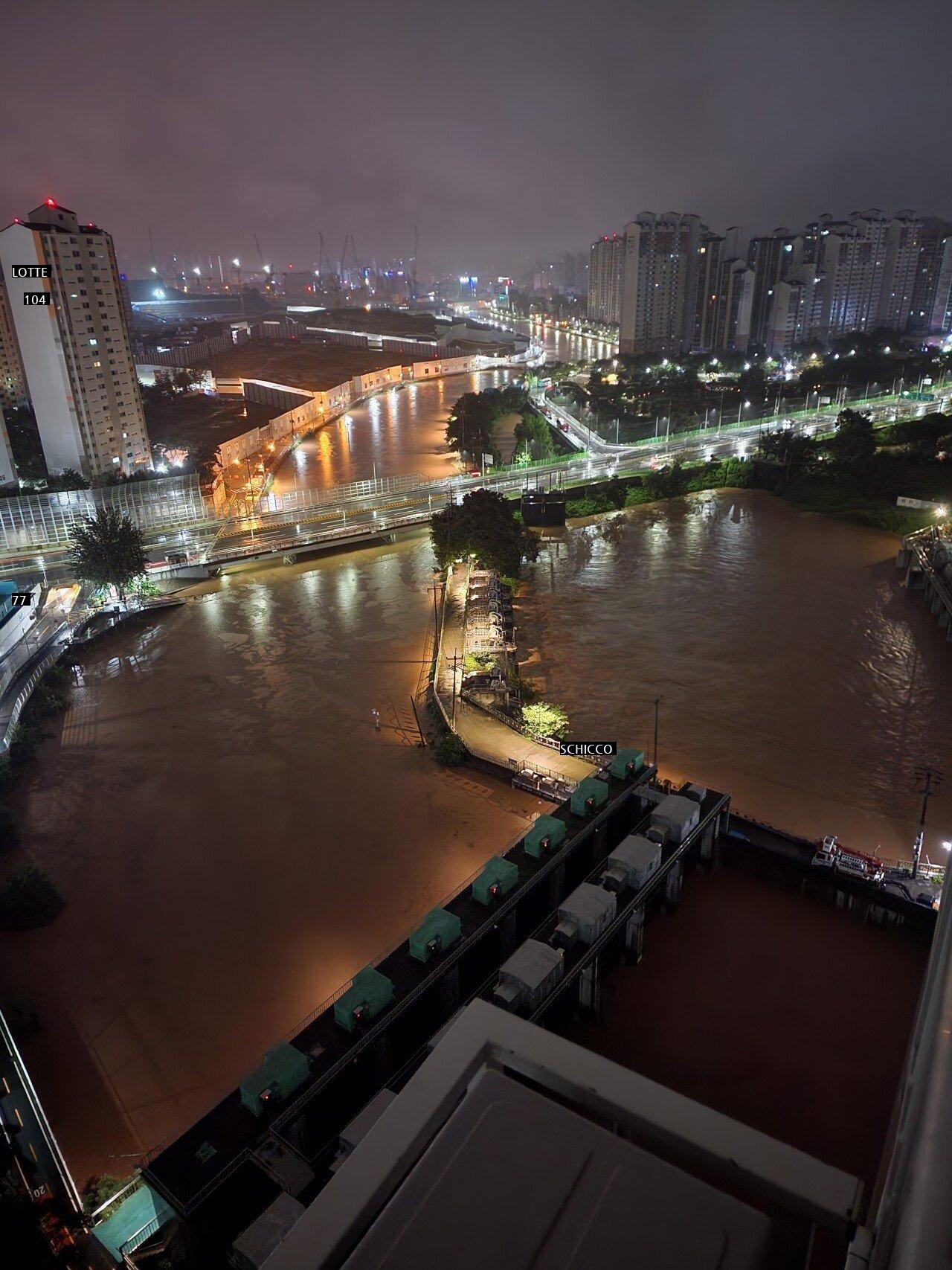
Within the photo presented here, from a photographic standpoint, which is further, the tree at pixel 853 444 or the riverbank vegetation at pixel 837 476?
the tree at pixel 853 444

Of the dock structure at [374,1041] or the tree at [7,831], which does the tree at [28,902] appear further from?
the dock structure at [374,1041]

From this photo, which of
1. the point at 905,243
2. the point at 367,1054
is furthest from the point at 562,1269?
the point at 905,243

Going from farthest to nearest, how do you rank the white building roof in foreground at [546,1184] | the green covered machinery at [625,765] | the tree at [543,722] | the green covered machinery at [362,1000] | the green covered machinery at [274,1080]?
the tree at [543,722], the green covered machinery at [625,765], the green covered machinery at [362,1000], the green covered machinery at [274,1080], the white building roof in foreground at [546,1184]

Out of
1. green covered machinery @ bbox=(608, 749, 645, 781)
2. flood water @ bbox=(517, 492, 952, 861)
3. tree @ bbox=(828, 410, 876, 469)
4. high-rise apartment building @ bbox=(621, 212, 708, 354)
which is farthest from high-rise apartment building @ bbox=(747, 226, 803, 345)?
green covered machinery @ bbox=(608, 749, 645, 781)

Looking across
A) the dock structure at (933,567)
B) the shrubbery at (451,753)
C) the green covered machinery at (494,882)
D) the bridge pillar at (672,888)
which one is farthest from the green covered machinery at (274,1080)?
the dock structure at (933,567)

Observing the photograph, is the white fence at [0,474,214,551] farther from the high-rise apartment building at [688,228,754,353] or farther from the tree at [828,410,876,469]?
the high-rise apartment building at [688,228,754,353]

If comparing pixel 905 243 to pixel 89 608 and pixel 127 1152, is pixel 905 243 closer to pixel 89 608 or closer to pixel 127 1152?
pixel 89 608

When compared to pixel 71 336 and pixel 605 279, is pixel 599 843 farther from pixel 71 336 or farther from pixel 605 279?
pixel 605 279
